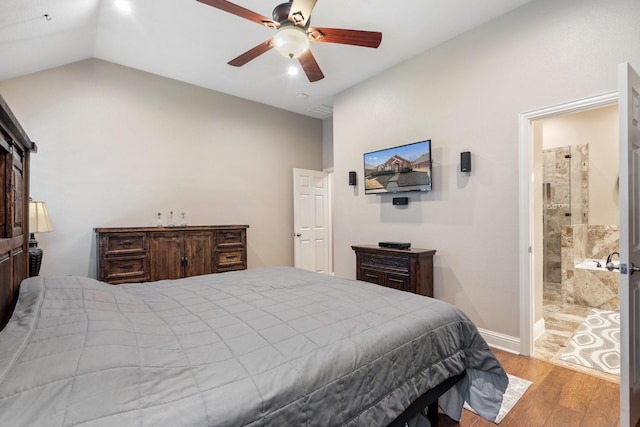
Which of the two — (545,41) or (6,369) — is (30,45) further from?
(545,41)

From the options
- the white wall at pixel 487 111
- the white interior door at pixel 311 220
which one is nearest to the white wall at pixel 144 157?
the white interior door at pixel 311 220

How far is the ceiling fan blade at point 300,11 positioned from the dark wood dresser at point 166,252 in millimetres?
2623

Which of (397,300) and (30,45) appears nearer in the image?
(397,300)

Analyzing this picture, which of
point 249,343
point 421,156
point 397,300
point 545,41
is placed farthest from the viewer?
point 421,156

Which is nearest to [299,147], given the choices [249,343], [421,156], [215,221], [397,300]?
[215,221]

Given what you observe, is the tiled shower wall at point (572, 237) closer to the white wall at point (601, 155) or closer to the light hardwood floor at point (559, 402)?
the white wall at point (601, 155)

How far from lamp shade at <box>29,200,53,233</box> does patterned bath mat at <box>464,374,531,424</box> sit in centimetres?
364

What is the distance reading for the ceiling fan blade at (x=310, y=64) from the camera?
8.52 ft

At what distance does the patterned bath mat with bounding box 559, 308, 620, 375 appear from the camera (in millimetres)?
2516

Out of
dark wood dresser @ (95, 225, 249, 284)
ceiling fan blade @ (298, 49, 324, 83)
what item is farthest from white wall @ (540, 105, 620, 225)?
dark wood dresser @ (95, 225, 249, 284)

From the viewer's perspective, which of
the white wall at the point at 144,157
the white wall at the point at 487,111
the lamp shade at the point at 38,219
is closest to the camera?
the white wall at the point at 487,111

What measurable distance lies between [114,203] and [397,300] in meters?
3.54

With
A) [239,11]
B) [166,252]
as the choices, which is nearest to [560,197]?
[239,11]

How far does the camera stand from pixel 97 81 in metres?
3.58
